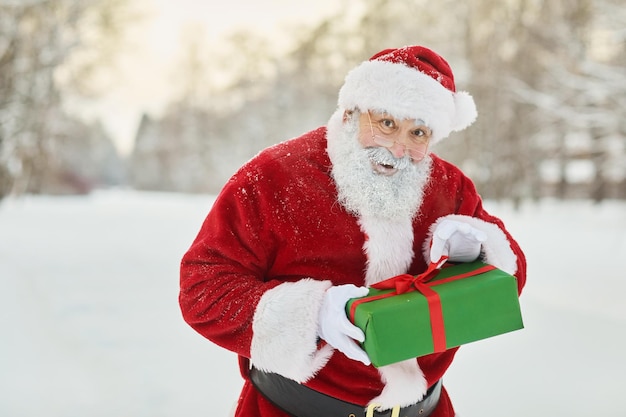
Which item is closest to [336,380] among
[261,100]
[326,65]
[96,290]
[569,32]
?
[96,290]

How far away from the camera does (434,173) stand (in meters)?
1.76

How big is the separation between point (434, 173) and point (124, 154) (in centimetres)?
6438

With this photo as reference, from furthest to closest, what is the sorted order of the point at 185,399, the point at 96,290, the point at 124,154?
the point at 124,154 → the point at 96,290 → the point at 185,399

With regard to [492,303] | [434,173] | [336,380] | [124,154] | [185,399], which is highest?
[434,173]

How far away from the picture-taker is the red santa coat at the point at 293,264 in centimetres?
142

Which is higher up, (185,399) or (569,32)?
(569,32)

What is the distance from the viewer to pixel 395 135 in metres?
1.60

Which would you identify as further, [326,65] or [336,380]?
[326,65]

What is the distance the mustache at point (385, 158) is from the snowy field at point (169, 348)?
92.3 inches

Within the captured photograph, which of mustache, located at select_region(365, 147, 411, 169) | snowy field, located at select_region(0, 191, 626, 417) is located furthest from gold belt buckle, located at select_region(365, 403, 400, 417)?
snowy field, located at select_region(0, 191, 626, 417)

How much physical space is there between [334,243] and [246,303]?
31cm

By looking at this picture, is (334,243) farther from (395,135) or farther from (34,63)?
(34,63)

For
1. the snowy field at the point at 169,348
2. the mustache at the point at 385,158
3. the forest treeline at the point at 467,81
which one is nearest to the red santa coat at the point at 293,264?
the mustache at the point at 385,158

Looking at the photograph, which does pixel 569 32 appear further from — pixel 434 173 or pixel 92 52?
pixel 92 52
